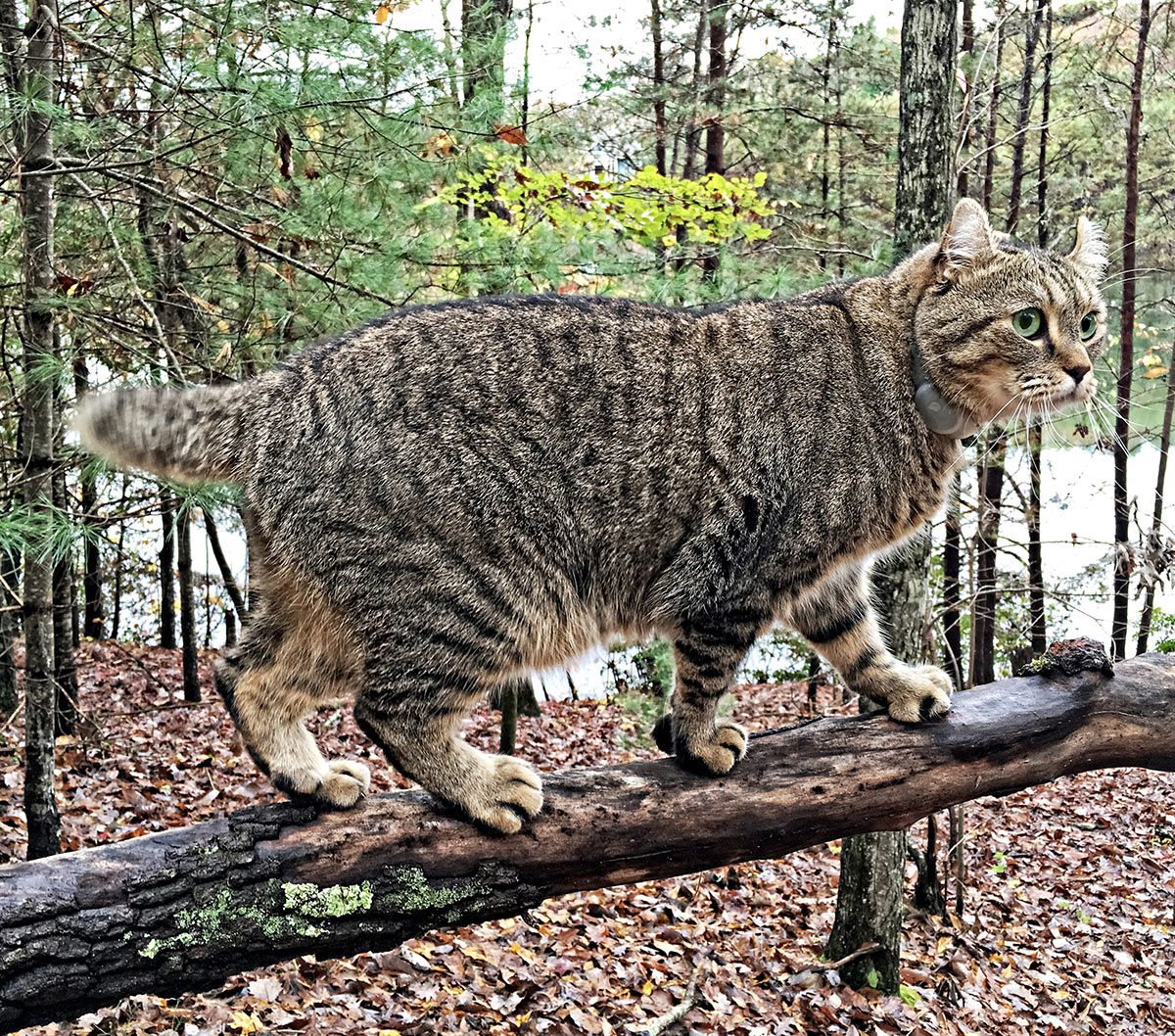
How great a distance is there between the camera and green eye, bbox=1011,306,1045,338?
3.45 meters

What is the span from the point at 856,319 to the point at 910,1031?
4325mm

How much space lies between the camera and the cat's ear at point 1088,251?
3.69 meters

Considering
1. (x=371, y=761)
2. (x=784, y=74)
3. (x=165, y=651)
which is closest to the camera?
(x=371, y=761)

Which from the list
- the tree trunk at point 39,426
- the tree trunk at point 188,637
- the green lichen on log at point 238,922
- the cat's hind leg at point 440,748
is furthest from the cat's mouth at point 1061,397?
the tree trunk at point 188,637

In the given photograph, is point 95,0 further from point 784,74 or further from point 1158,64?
point 1158,64

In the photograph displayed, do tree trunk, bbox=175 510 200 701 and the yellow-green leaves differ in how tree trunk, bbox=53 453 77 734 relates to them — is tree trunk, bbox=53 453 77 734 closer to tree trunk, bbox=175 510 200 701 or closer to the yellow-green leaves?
tree trunk, bbox=175 510 200 701

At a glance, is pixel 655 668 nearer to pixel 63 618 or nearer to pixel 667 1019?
pixel 667 1019

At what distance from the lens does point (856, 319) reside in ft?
12.3

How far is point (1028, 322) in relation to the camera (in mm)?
3455

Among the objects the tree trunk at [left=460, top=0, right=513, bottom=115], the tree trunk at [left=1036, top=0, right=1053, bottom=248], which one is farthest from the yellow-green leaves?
the tree trunk at [left=1036, top=0, right=1053, bottom=248]

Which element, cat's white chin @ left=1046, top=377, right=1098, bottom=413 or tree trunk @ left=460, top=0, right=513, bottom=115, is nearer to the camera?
cat's white chin @ left=1046, top=377, right=1098, bottom=413

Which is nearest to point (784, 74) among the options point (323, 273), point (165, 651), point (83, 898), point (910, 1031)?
point (323, 273)

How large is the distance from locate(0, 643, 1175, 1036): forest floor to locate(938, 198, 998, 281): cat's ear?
13.2 ft

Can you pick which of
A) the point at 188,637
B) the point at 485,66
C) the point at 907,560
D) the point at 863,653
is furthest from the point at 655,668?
the point at 863,653
